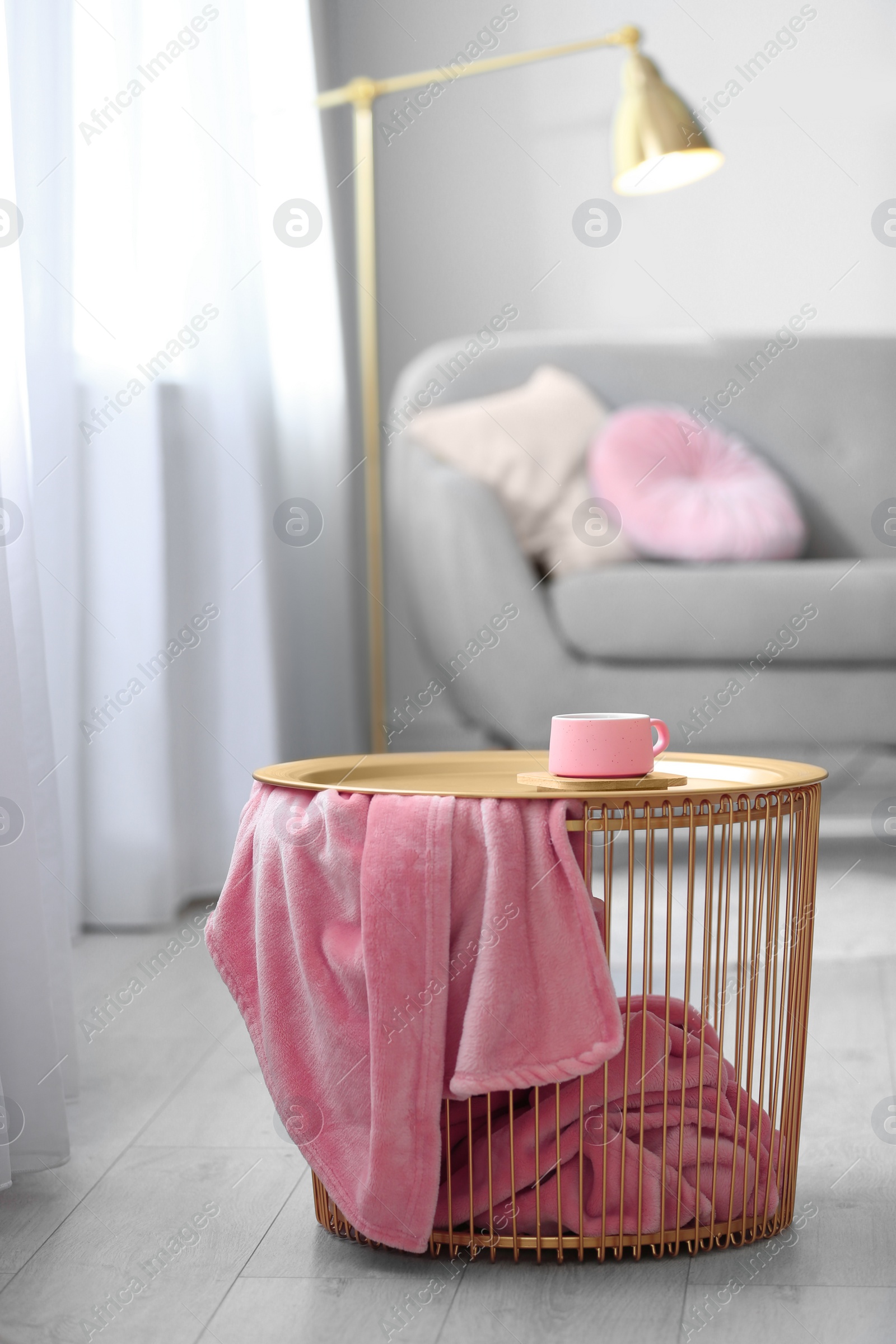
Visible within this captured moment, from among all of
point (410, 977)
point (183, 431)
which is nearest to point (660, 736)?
point (410, 977)

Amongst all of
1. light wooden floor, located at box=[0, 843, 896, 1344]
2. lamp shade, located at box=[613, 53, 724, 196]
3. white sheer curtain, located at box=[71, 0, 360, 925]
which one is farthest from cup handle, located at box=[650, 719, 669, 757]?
lamp shade, located at box=[613, 53, 724, 196]

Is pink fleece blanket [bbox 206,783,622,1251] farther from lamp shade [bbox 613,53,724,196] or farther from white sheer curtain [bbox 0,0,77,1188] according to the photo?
lamp shade [bbox 613,53,724,196]

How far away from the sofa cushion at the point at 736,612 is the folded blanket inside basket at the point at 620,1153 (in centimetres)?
128

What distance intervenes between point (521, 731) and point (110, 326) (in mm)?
924

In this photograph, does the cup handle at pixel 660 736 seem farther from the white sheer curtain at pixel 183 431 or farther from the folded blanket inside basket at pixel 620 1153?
the white sheer curtain at pixel 183 431

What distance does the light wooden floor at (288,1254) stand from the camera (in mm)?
741

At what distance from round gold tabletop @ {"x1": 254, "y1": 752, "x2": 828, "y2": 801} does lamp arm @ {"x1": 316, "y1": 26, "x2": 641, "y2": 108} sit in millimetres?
1443

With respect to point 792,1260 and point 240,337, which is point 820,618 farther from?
point 792,1260

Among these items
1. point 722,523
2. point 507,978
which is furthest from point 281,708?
point 507,978

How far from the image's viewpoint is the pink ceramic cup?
0.80 metres

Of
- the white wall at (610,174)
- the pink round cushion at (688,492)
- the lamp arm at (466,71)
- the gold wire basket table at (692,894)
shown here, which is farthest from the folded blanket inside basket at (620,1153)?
the white wall at (610,174)

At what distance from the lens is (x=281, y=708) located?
2121 millimetres

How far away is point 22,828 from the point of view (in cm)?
100

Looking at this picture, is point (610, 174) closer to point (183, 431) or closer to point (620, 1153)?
point (183, 431)
